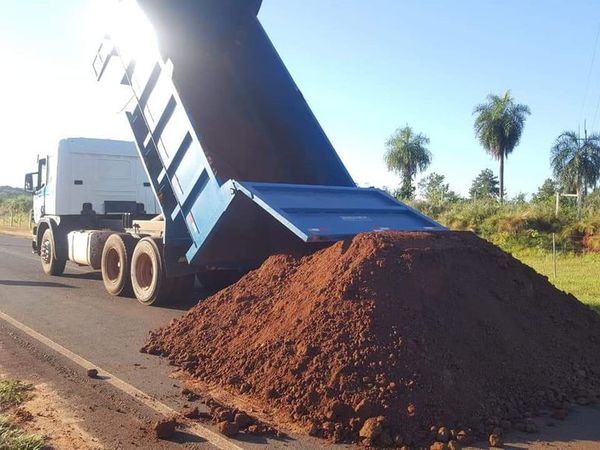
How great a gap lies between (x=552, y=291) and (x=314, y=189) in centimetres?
306

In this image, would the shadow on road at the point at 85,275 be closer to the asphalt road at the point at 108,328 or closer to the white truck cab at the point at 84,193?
the asphalt road at the point at 108,328

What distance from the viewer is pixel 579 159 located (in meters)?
32.3

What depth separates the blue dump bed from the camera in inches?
300

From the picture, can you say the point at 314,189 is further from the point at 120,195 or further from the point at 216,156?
the point at 120,195

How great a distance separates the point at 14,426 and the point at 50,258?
31.3 ft

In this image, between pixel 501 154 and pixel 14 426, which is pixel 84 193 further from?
pixel 501 154

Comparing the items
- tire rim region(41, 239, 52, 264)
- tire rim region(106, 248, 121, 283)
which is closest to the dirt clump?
tire rim region(106, 248, 121, 283)

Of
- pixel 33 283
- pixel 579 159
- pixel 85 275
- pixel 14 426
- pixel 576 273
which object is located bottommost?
pixel 14 426

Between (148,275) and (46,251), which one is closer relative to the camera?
(148,275)

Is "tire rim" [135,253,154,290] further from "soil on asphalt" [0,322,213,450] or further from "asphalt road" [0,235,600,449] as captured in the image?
"soil on asphalt" [0,322,213,450]

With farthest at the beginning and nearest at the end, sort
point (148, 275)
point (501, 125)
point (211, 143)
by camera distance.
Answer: point (501, 125)
point (148, 275)
point (211, 143)

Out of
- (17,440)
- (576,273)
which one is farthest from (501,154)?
(17,440)

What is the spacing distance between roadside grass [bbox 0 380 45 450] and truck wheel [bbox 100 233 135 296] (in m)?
4.72

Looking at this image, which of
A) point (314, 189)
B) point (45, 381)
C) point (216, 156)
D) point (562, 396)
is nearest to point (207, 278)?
point (216, 156)
